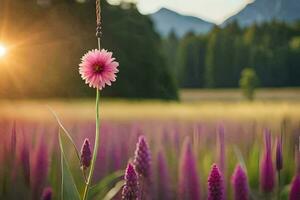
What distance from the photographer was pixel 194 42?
230 cm

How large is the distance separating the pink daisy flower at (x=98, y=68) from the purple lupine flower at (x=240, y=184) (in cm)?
28

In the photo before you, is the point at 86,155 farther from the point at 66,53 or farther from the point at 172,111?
the point at 66,53

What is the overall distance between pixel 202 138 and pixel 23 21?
254 cm

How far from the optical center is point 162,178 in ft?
3.45

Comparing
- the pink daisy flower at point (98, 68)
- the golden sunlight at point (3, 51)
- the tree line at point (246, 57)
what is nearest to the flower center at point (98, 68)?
the pink daisy flower at point (98, 68)

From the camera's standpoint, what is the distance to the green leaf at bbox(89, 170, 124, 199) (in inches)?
42.3

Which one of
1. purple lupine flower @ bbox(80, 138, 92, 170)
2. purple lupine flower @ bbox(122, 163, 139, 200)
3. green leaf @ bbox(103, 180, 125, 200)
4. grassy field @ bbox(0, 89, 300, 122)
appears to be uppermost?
grassy field @ bbox(0, 89, 300, 122)

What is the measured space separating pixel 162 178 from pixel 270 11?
2.12ft

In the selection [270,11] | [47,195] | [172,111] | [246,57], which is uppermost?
[270,11]

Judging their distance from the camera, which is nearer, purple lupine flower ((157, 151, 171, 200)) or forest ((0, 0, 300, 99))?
purple lupine flower ((157, 151, 171, 200))

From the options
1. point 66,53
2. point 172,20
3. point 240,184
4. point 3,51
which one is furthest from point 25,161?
point 66,53

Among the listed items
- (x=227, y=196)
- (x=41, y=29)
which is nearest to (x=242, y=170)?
(x=227, y=196)

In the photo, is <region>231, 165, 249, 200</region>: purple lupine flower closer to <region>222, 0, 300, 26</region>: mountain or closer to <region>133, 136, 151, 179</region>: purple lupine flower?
<region>133, 136, 151, 179</region>: purple lupine flower

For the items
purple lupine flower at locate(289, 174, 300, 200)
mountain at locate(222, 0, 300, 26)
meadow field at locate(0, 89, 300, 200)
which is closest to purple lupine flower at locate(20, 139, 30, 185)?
meadow field at locate(0, 89, 300, 200)
